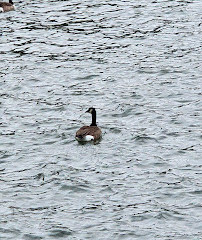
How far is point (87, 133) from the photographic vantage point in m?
26.8

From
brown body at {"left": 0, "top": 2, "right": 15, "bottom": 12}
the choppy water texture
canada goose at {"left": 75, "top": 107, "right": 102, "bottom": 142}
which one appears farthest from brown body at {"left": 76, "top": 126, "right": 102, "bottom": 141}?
brown body at {"left": 0, "top": 2, "right": 15, "bottom": 12}

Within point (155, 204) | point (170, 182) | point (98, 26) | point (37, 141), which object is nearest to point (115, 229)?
point (155, 204)

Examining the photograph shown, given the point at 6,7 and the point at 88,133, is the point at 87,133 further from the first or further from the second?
the point at 6,7

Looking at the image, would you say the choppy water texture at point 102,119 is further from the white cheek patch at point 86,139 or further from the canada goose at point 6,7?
the canada goose at point 6,7

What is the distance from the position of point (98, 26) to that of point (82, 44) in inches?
122

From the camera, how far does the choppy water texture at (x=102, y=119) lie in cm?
2152

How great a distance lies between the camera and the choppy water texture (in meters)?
21.5

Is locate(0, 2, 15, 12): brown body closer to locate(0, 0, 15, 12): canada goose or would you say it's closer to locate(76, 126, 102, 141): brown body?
locate(0, 0, 15, 12): canada goose

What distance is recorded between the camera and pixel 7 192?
23047mm

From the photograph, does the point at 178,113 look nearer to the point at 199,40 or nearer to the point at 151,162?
the point at 151,162

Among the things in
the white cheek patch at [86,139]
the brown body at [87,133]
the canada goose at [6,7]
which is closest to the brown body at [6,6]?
the canada goose at [6,7]

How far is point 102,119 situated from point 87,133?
277 cm

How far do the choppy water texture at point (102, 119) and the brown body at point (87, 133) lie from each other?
292 mm

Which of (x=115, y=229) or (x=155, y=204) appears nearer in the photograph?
(x=115, y=229)
